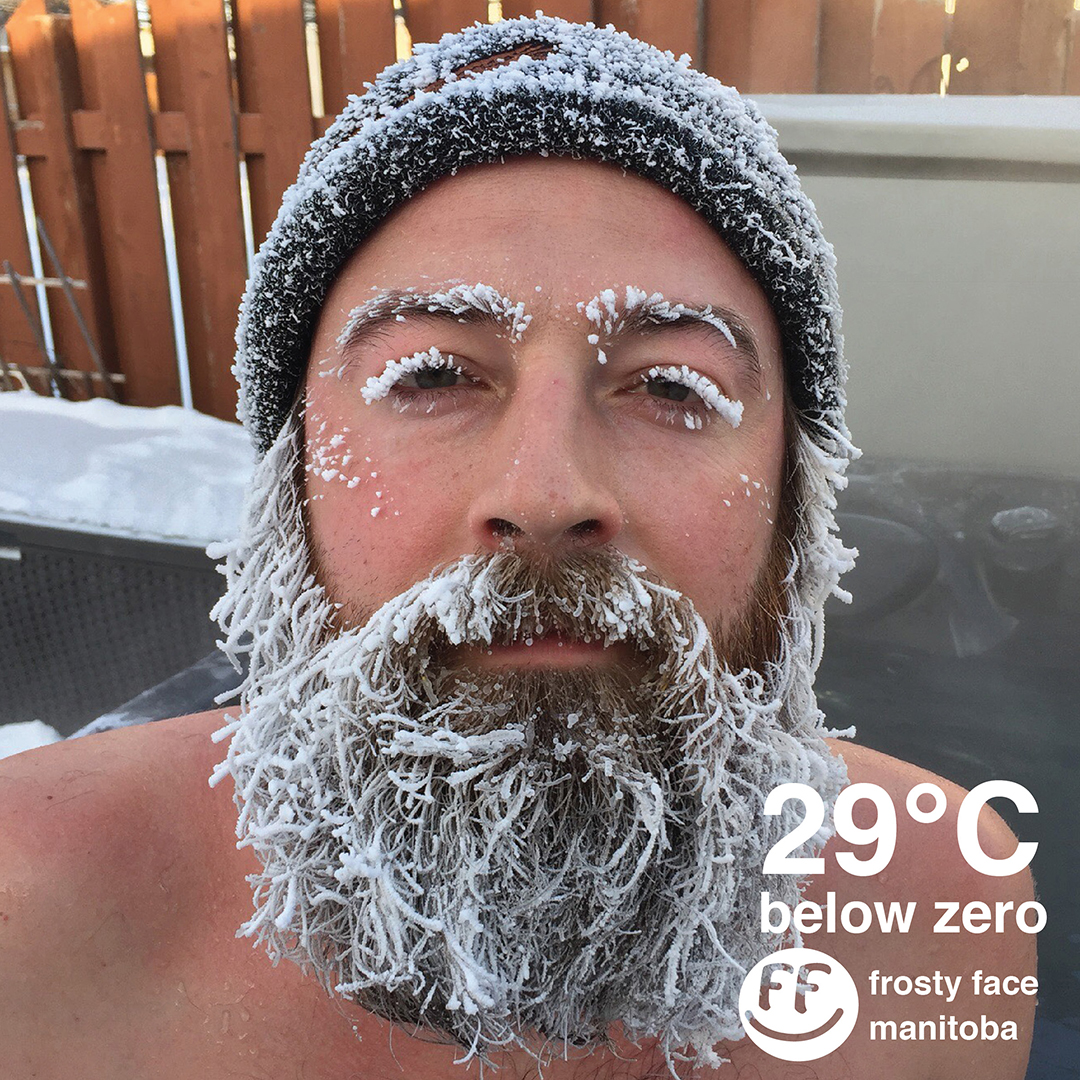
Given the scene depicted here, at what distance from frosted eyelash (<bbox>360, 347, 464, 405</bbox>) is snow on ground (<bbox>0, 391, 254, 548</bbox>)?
72.9 inches

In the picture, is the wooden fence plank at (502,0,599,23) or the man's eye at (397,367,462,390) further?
the wooden fence plank at (502,0,599,23)

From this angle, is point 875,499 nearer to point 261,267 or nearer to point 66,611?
point 261,267

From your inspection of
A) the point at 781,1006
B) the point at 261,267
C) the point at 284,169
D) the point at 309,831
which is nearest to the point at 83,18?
the point at 284,169

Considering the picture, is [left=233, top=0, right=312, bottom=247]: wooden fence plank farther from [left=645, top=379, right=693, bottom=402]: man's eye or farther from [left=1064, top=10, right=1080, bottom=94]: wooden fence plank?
[left=645, top=379, right=693, bottom=402]: man's eye

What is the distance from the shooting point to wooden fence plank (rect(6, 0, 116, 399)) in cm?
467

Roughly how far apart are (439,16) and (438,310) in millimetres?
3440

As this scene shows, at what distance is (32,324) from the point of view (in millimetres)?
5055

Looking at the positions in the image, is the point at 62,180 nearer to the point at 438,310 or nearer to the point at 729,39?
the point at 729,39

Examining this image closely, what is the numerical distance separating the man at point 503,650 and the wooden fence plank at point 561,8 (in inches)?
106

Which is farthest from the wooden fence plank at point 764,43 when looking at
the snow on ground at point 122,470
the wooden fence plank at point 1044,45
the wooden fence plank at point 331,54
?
the snow on ground at point 122,470

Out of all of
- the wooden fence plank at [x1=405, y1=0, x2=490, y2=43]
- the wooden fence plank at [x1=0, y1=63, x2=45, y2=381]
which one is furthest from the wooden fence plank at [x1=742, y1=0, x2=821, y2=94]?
the wooden fence plank at [x1=0, y1=63, x2=45, y2=381]

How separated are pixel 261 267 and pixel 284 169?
10.8ft

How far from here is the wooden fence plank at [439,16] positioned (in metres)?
4.05

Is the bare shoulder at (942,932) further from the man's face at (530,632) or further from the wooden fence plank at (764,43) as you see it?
the wooden fence plank at (764,43)
